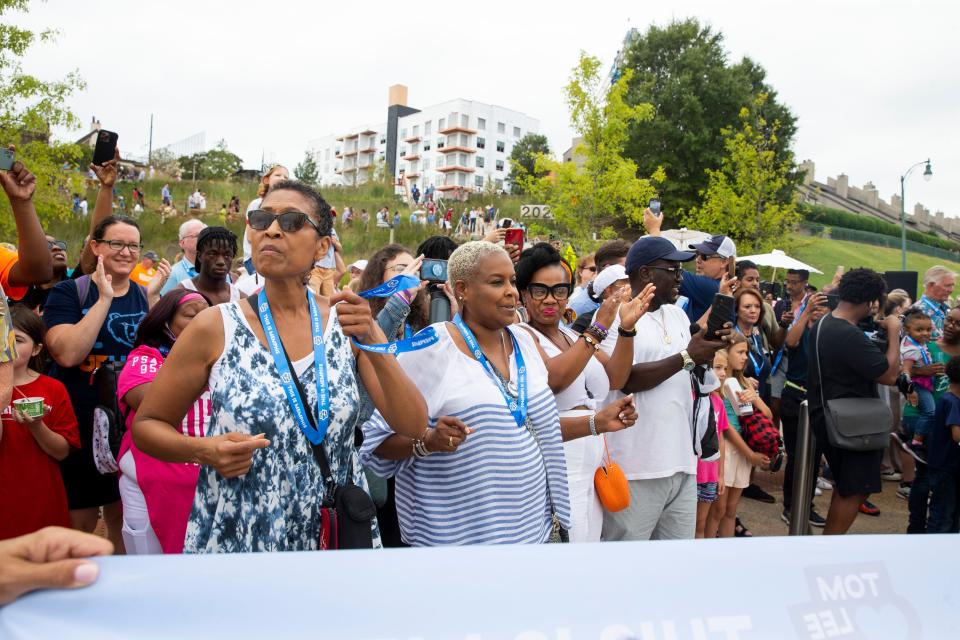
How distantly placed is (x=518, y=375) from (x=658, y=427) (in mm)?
1187

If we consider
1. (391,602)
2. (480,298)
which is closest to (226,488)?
(391,602)

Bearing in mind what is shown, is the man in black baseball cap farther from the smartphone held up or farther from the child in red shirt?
the smartphone held up

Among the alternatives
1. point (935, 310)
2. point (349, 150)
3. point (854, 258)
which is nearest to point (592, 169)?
point (935, 310)

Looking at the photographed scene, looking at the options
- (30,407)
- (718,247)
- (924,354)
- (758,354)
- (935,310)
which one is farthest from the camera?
(935,310)

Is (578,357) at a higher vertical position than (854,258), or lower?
lower

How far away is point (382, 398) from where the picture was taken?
7.28 ft

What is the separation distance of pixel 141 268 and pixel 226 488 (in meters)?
4.65

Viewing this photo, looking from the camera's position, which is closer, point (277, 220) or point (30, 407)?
point (277, 220)

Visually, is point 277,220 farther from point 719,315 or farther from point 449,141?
point 449,141

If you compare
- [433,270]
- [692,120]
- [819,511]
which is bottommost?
[819,511]

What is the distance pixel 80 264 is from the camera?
4.31 metres

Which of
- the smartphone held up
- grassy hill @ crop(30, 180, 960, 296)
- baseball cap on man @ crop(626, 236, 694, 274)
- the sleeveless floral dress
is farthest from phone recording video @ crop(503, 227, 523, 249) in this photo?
grassy hill @ crop(30, 180, 960, 296)

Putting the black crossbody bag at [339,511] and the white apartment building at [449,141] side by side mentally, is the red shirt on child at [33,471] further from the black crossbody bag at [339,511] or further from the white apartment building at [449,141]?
the white apartment building at [449,141]

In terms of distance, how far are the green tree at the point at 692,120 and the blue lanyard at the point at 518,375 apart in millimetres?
34183
